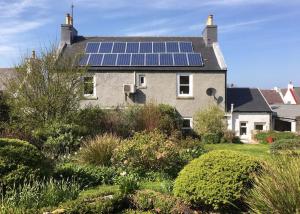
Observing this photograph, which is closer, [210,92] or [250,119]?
[210,92]

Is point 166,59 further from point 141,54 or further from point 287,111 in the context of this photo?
point 287,111

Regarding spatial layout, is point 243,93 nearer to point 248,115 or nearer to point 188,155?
point 248,115

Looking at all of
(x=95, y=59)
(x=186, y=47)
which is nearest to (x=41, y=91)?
(x=95, y=59)

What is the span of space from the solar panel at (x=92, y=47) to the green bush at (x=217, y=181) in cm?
2267

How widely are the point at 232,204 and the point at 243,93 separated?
24.4 metres

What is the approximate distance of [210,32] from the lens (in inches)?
1212

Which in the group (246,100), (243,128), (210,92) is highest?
(210,92)

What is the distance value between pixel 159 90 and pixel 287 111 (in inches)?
543

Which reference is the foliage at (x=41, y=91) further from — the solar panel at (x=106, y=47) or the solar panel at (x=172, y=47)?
the solar panel at (x=172, y=47)

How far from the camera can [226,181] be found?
25.7ft

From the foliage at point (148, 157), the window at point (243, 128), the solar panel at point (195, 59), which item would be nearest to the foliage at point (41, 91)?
the foliage at point (148, 157)

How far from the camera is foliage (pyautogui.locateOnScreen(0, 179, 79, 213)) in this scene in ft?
24.1

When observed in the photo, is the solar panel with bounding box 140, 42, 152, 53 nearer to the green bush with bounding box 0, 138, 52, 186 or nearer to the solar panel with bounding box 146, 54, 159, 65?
the solar panel with bounding box 146, 54, 159, 65

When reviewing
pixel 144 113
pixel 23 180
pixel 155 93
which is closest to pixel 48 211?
pixel 23 180
